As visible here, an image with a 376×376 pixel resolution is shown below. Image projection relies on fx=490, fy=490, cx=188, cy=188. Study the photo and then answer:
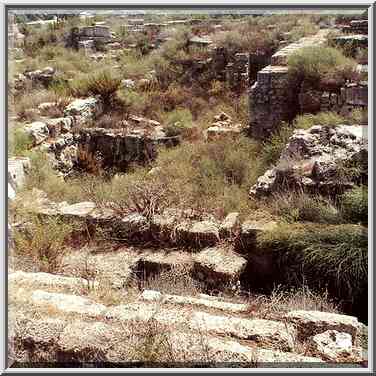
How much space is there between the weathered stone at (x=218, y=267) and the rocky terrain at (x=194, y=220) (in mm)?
12

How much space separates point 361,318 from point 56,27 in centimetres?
1433

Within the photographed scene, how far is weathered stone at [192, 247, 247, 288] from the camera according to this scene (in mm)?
4363

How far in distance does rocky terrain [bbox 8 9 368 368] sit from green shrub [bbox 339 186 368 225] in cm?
2

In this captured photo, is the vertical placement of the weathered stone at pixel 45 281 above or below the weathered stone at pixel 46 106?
below

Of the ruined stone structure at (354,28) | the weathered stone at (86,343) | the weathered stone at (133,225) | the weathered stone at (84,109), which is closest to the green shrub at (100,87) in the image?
the weathered stone at (84,109)

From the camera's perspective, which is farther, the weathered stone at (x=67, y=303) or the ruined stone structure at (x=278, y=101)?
the ruined stone structure at (x=278, y=101)

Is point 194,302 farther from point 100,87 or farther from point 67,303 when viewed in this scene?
point 100,87

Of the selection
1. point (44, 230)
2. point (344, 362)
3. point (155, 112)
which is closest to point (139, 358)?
point (344, 362)

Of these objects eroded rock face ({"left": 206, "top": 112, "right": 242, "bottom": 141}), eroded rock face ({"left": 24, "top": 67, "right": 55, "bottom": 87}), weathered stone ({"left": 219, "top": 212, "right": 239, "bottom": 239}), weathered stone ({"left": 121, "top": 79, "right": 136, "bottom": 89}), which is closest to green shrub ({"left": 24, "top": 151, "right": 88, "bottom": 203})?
weathered stone ({"left": 219, "top": 212, "right": 239, "bottom": 239})

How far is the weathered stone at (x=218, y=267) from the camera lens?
4.36 meters

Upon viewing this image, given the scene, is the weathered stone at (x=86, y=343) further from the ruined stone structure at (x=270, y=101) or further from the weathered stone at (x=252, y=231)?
the ruined stone structure at (x=270, y=101)

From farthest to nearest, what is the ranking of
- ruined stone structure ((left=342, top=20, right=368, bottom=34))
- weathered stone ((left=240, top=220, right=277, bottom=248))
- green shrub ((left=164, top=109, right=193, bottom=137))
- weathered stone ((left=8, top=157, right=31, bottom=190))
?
1. green shrub ((left=164, top=109, right=193, bottom=137))
2. ruined stone structure ((left=342, top=20, right=368, bottom=34))
3. weathered stone ((left=8, top=157, right=31, bottom=190))
4. weathered stone ((left=240, top=220, right=277, bottom=248))

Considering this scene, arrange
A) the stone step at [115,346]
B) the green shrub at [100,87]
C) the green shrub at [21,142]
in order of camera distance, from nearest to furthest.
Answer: the stone step at [115,346], the green shrub at [21,142], the green shrub at [100,87]

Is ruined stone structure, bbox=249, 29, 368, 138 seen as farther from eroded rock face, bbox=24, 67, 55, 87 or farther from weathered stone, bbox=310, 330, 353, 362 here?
eroded rock face, bbox=24, 67, 55, 87
